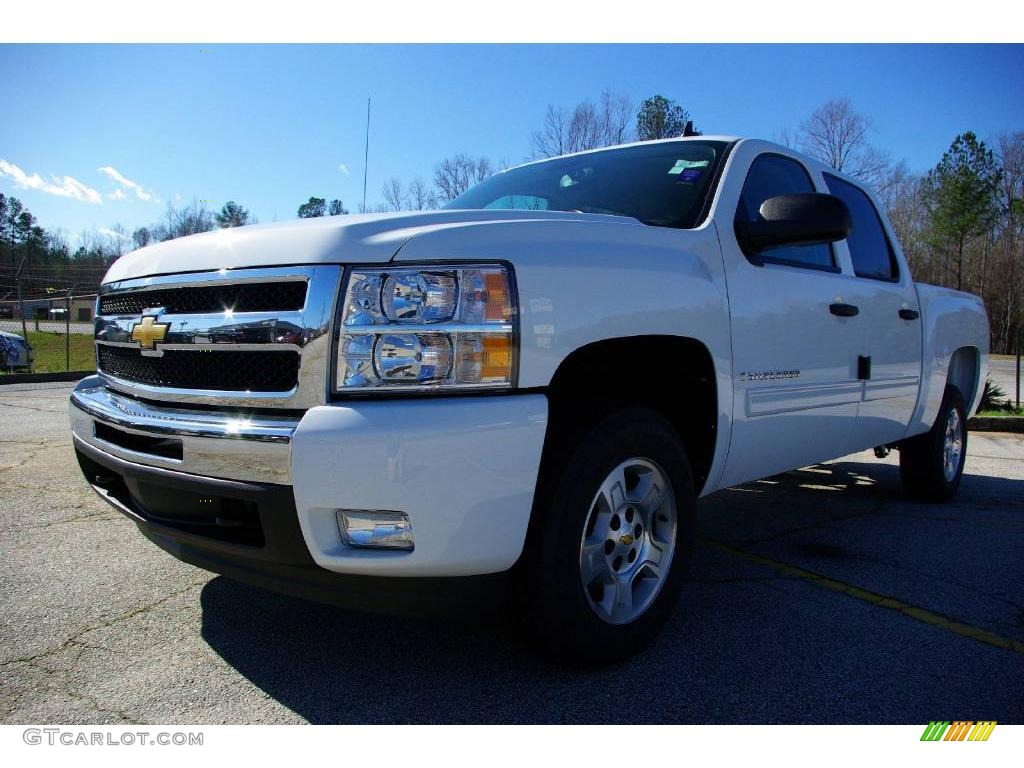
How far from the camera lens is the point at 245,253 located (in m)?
2.18

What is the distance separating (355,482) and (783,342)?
6.70 ft

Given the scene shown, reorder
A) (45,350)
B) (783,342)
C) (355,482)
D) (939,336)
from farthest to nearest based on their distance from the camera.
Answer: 1. (45,350)
2. (939,336)
3. (783,342)
4. (355,482)

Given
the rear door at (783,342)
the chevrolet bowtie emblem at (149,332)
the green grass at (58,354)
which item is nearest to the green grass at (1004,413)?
the rear door at (783,342)

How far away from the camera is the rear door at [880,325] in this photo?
384cm

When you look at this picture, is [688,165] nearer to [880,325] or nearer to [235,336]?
[880,325]

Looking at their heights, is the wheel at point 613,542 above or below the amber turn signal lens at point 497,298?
below

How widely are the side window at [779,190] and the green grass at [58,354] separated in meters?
13.5

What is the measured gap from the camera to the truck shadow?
2.14 m

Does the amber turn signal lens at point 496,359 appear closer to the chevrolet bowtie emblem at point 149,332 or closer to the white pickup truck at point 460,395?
the white pickup truck at point 460,395

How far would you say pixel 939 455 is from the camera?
198 inches

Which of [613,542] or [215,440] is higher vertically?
[215,440]

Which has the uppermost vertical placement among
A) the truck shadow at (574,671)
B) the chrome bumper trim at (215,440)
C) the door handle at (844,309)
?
the door handle at (844,309)

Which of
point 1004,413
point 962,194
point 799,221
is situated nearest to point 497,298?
point 799,221

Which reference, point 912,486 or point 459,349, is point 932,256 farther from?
point 459,349
